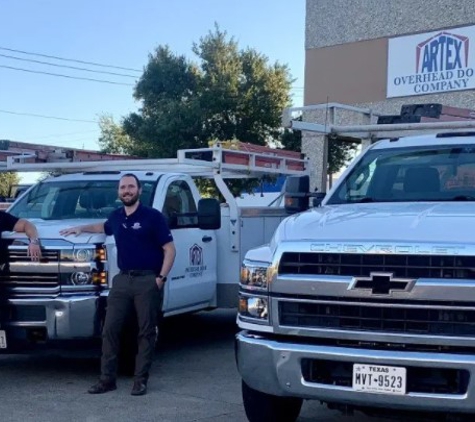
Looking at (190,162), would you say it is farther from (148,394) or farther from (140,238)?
(148,394)

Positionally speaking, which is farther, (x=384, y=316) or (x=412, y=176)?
(x=412, y=176)

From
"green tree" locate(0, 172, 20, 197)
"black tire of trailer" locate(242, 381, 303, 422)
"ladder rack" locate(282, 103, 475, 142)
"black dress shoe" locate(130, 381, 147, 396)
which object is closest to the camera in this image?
"black tire of trailer" locate(242, 381, 303, 422)

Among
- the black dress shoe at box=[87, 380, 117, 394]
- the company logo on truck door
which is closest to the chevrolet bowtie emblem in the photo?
the black dress shoe at box=[87, 380, 117, 394]

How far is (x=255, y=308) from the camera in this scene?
5289 mm

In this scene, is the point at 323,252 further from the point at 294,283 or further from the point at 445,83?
the point at 445,83

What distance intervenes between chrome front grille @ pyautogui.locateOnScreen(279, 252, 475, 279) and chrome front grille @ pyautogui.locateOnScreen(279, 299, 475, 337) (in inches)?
6.7

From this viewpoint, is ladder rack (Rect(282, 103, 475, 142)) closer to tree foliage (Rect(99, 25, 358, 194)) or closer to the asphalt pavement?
the asphalt pavement

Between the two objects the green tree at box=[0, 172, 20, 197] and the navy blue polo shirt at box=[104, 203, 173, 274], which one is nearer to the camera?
the navy blue polo shirt at box=[104, 203, 173, 274]

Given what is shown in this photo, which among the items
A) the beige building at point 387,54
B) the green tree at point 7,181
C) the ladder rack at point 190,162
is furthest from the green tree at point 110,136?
the ladder rack at point 190,162

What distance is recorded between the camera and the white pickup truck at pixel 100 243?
7324mm

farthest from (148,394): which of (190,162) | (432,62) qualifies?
(432,62)

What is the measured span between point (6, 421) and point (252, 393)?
6.59ft

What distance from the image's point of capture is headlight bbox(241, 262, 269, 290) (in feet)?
17.2

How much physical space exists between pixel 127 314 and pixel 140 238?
668mm
